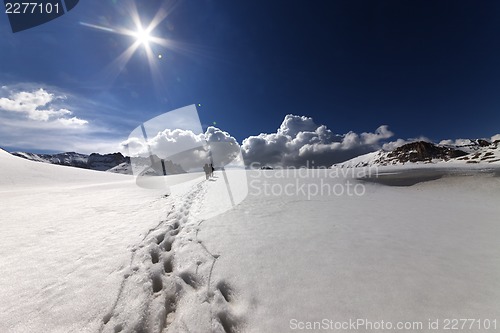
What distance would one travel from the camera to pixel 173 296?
4.16 metres

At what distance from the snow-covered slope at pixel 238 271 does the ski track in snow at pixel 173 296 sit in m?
0.02

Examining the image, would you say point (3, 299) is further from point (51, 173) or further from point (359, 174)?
point (51, 173)

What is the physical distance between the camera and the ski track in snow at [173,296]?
11.2 feet

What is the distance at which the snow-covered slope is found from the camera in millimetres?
3539

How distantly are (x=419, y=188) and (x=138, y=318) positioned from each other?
24219 millimetres

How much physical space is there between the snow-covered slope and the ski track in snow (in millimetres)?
22

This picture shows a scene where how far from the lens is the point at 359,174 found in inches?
959

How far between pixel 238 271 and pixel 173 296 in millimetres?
1463
